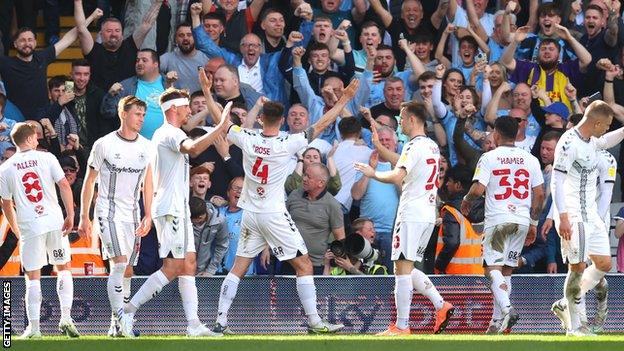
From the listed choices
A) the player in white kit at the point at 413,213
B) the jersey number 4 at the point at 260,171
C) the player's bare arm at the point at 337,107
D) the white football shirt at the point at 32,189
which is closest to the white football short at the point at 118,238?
the white football shirt at the point at 32,189

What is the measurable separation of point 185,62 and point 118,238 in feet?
18.7

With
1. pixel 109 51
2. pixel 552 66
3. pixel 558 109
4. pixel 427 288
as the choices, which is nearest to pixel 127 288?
pixel 427 288

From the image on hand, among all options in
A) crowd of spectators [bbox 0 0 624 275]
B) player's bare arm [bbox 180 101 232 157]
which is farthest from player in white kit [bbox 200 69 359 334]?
crowd of spectators [bbox 0 0 624 275]

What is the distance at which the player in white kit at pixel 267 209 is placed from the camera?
16.7 m

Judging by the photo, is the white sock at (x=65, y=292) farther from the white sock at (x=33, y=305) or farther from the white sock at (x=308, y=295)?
the white sock at (x=308, y=295)

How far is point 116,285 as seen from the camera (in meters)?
16.5

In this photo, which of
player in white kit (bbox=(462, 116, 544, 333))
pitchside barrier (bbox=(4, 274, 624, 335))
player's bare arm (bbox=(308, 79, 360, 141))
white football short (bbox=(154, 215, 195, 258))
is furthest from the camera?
pitchside barrier (bbox=(4, 274, 624, 335))

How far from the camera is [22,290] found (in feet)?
60.8

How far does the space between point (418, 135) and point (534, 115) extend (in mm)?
4777

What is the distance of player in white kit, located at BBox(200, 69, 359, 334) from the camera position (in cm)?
1670

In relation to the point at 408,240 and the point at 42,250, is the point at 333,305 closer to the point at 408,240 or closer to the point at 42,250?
the point at 408,240

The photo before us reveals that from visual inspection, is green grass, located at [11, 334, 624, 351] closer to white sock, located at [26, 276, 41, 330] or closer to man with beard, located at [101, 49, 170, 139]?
white sock, located at [26, 276, 41, 330]

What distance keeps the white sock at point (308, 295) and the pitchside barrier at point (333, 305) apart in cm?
134

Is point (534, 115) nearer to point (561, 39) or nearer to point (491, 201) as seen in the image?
point (561, 39)
